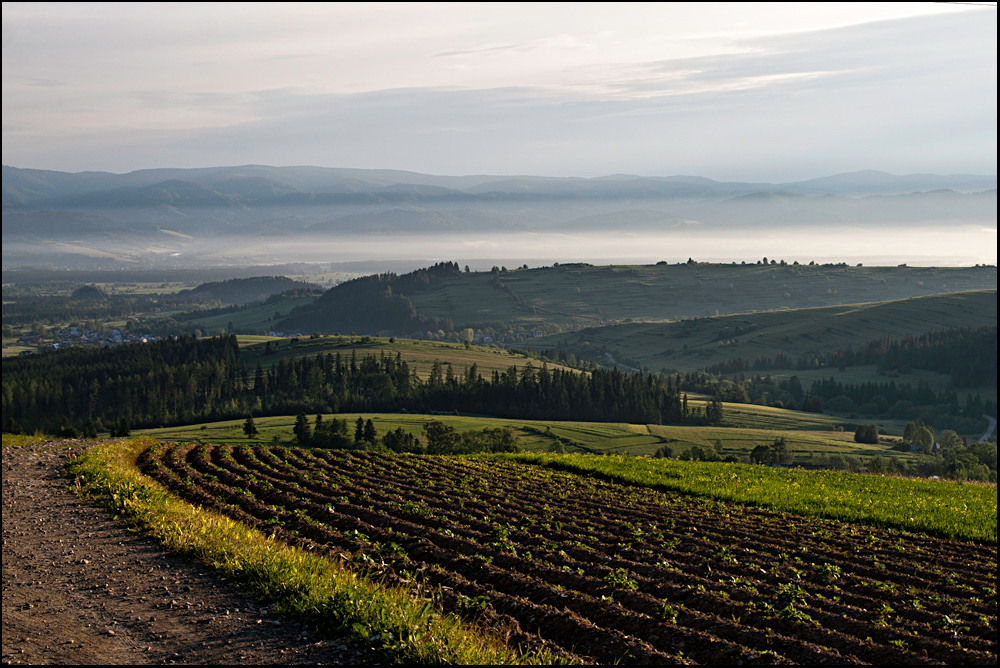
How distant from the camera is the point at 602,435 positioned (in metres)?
135

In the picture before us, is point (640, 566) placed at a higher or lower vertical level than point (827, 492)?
higher

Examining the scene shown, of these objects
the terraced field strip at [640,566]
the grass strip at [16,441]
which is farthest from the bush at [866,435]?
the grass strip at [16,441]

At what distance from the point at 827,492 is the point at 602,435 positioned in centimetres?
10700

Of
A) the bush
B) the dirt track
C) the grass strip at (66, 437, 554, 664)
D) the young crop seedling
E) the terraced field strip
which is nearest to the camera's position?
the grass strip at (66, 437, 554, 664)

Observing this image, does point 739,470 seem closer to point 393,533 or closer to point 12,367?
point 393,533

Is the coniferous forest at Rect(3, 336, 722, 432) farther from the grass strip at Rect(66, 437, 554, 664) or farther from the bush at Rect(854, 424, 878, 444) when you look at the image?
the grass strip at Rect(66, 437, 554, 664)

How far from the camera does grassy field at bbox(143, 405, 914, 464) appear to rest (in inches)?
4779

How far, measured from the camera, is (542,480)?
3183 cm

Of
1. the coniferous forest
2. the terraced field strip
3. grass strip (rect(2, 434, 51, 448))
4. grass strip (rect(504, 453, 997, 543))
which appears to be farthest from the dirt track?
the coniferous forest

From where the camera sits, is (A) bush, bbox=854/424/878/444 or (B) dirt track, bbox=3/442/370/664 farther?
(A) bush, bbox=854/424/878/444

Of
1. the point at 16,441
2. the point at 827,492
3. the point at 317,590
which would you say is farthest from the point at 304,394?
the point at 317,590

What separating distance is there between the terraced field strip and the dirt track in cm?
297

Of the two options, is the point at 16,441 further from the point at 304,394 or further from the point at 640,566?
the point at 304,394

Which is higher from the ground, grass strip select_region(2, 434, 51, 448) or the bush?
grass strip select_region(2, 434, 51, 448)
